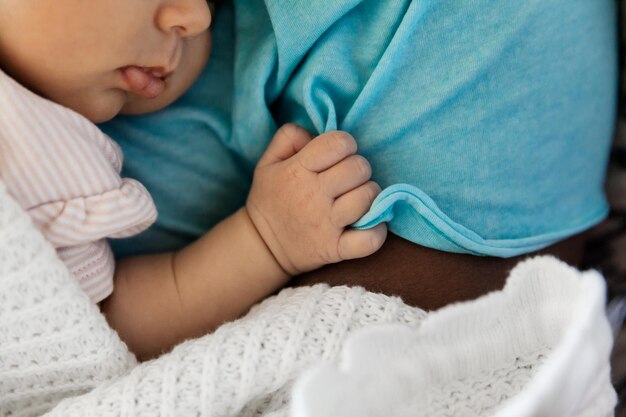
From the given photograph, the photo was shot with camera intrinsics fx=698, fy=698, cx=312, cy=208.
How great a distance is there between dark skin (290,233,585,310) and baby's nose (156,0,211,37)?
0.31m

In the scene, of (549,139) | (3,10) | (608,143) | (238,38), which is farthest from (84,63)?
(608,143)

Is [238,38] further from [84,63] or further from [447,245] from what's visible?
[447,245]

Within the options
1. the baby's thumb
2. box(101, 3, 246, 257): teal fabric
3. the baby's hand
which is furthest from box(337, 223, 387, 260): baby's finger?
box(101, 3, 246, 257): teal fabric

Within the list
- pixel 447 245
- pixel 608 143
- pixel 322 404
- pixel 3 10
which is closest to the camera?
pixel 322 404

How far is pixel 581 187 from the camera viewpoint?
856 mm

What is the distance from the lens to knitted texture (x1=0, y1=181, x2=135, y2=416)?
668 mm

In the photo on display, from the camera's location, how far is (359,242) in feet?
2.53

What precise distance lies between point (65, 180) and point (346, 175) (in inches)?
11.6

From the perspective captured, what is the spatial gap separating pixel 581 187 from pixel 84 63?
23.4 inches

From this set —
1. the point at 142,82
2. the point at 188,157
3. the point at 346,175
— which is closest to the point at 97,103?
the point at 142,82

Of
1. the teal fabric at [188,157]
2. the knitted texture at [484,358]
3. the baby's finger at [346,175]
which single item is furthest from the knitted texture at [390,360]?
the teal fabric at [188,157]

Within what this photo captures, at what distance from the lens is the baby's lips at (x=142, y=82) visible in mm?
769

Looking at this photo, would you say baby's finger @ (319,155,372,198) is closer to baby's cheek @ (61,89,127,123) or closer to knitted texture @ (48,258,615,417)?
knitted texture @ (48,258,615,417)

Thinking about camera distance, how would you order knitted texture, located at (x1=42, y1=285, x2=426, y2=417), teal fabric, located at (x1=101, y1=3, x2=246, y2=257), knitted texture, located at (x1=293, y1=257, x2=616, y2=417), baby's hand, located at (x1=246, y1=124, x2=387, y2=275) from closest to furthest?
knitted texture, located at (x1=293, y1=257, x2=616, y2=417) < knitted texture, located at (x1=42, y1=285, x2=426, y2=417) < baby's hand, located at (x1=246, y1=124, x2=387, y2=275) < teal fabric, located at (x1=101, y1=3, x2=246, y2=257)
